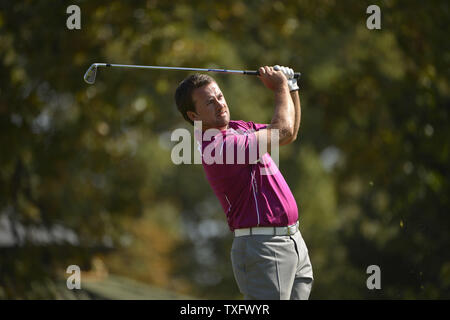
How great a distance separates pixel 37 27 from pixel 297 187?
16206 millimetres

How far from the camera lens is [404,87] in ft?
32.6

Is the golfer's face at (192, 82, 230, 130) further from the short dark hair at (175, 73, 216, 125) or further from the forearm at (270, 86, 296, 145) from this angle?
the forearm at (270, 86, 296, 145)

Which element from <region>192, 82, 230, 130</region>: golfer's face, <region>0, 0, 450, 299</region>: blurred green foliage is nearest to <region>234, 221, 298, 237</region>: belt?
<region>192, 82, 230, 130</region>: golfer's face

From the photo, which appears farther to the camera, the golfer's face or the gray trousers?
the golfer's face

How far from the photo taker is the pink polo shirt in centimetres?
379

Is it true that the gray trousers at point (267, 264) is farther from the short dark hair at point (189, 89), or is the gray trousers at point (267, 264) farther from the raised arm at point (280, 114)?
the short dark hair at point (189, 89)

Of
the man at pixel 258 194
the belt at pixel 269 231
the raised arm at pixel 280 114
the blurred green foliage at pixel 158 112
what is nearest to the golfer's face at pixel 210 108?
the man at pixel 258 194

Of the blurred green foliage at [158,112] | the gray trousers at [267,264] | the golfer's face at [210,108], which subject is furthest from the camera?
the blurred green foliage at [158,112]

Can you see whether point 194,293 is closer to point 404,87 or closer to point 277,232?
point 404,87

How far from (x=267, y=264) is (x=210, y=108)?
93 cm

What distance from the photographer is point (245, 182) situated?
152 inches

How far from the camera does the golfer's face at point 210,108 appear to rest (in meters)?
3.97

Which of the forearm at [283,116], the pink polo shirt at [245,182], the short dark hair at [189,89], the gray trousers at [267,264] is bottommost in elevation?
the gray trousers at [267,264]

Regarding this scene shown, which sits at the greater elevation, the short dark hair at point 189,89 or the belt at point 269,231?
the short dark hair at point 189,89
